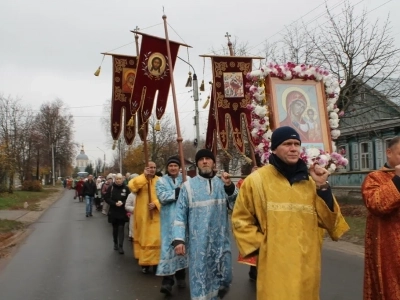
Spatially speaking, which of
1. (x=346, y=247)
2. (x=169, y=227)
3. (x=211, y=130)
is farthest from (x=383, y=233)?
(x=346, y=247)

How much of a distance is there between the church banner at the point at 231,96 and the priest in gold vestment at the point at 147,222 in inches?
57.3

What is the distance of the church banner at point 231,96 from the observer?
7906mm

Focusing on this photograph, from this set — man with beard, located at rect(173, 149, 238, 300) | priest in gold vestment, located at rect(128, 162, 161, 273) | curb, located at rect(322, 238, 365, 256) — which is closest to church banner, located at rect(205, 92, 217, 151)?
priest in gold vestment, located at rect(128, 162, 161, 273)

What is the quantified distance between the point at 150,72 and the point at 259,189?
5.33 m

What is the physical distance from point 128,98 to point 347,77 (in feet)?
42.0

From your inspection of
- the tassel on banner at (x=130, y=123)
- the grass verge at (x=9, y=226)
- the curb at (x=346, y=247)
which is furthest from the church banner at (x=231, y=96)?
the grass verge at (x=9, y=226)

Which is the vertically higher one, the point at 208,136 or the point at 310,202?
the point at 208,136

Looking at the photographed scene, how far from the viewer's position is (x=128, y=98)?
9523 mm

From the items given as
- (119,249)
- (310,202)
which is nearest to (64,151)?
(119,249)

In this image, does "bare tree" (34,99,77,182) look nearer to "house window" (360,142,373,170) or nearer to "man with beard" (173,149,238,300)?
"house window" (360,142,373,170)

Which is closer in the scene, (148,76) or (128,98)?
(148,76)

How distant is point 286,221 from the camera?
10.9ft

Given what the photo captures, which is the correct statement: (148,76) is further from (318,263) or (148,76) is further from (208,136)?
(318,263)

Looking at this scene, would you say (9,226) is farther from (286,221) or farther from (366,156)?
(366,156)
